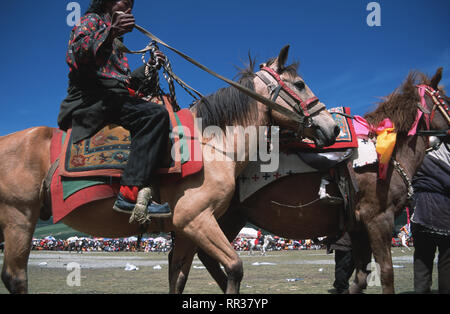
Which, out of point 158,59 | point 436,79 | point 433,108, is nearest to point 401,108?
point 433,108

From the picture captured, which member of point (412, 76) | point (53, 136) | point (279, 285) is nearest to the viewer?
point (53, 136)

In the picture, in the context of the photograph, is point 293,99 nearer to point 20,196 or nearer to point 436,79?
point 436,79

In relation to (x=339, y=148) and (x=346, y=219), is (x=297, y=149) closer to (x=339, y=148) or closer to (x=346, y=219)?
(x=339, y=148)

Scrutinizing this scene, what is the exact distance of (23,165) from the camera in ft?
12.5

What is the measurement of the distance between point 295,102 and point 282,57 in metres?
0.63

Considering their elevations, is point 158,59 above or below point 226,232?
above

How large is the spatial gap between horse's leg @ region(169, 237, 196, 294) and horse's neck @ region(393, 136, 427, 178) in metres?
3.12

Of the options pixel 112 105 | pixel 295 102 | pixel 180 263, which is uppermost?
pixel 295 102

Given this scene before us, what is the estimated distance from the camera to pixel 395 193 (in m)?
4.54

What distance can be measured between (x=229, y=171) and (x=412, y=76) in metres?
3.45

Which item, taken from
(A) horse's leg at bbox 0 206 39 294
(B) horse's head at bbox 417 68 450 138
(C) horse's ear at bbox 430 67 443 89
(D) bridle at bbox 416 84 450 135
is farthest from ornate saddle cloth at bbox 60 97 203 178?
(C) horse's ear at bbox 430 67 443 89

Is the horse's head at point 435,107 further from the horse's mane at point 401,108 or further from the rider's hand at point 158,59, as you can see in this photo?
the rider's hand at point 158,59

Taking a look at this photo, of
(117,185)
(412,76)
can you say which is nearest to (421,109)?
(412,76)

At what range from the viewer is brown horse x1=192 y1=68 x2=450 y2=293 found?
4.44 meters
